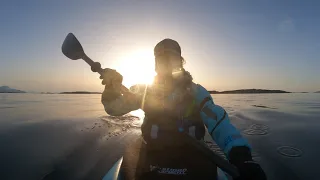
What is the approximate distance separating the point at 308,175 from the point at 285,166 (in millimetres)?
531

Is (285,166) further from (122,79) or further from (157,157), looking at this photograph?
(122,79)

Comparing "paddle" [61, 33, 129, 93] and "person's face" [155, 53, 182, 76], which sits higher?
"paddle" [61, 33, 129, 93]

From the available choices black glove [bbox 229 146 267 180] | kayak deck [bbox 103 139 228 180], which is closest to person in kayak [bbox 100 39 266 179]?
black glove [bbox 229 146 267 180]

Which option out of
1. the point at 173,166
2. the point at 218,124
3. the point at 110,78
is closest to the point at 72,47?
the point at 110,78

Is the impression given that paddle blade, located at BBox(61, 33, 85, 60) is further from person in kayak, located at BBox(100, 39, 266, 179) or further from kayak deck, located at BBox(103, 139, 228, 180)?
kayak deck, located at BBox(103, 139, 228, 180)

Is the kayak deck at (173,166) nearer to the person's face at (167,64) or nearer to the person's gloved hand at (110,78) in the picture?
the person's face at (167,64)

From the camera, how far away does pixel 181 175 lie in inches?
98.9

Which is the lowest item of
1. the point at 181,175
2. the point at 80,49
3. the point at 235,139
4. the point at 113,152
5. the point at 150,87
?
the point at 113,152

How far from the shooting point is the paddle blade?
3.89 metres

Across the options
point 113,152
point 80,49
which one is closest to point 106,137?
point 113,152

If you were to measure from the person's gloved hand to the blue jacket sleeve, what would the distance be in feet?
4.70

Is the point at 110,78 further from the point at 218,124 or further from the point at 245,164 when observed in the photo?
the point at 245,164

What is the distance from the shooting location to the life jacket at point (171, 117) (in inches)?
107

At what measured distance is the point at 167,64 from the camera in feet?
10.6
